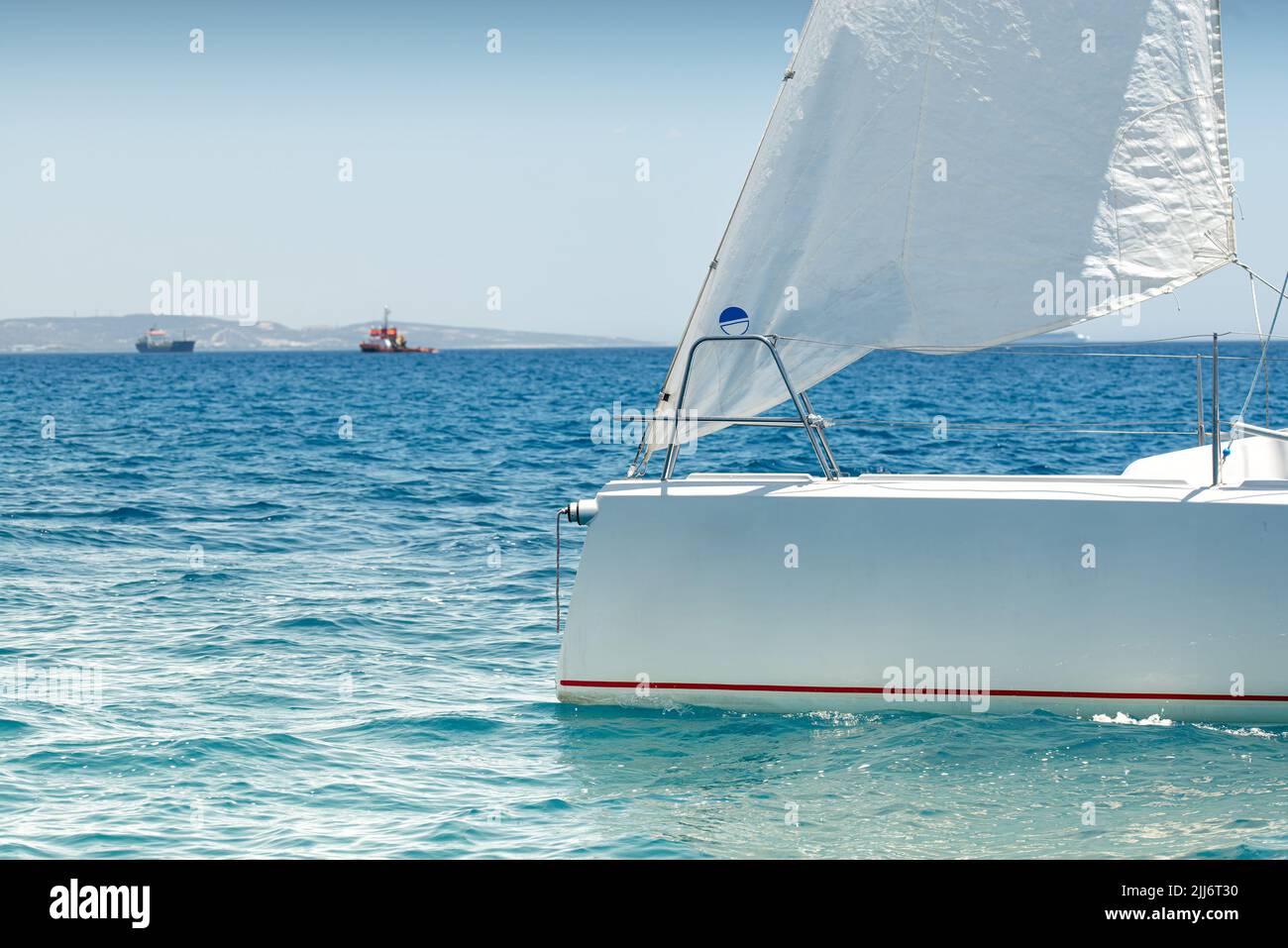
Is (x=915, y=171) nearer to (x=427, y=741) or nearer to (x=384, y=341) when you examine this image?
(x=427, y=741)

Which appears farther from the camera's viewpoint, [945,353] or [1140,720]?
[945,353]

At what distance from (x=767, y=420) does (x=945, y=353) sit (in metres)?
0.87

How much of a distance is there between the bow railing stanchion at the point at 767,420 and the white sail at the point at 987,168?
119 mm

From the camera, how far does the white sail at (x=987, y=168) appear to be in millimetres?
5566

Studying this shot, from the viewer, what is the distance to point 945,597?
5.41 meters

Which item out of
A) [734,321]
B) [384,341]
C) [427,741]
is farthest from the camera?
[384,341]

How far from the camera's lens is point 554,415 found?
111 ft

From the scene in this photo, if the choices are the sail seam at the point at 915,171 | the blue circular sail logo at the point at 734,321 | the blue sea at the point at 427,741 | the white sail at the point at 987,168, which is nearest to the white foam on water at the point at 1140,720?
the blue sea at the point at 427,741

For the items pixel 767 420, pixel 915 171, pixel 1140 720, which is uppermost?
pixel 915 171

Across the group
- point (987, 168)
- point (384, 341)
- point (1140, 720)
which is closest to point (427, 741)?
point (1140, 720)

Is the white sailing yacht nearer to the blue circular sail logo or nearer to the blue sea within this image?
the blue circular sail logo

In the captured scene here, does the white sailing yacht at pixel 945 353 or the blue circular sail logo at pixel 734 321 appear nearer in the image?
the white sailing yacht at pixel 945 353

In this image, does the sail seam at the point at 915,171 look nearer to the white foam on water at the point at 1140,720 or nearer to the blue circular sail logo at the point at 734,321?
the blue circular sail logo at the point at 734,321

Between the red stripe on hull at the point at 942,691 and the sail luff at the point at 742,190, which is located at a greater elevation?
the sail luff at the point at 742,190
